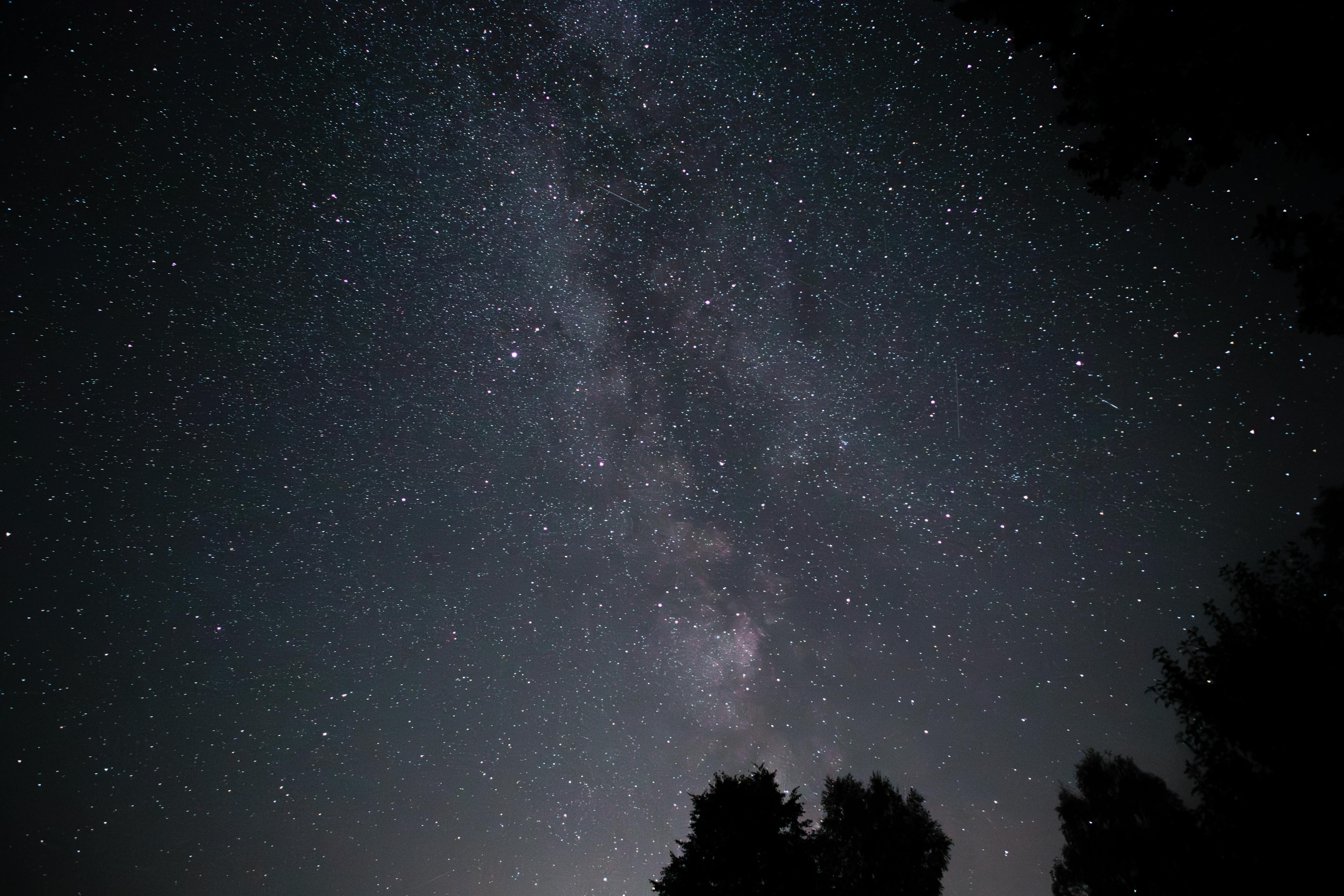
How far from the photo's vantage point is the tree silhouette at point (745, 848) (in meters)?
11.0

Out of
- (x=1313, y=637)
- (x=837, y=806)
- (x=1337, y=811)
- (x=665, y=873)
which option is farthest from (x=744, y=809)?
(x=1313, y=637)

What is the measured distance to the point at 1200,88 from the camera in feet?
14.8

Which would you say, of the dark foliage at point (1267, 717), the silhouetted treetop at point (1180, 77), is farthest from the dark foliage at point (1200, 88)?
the dark foliage at point (1267, 717)

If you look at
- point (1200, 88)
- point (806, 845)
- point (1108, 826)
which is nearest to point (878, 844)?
point (806, 845)

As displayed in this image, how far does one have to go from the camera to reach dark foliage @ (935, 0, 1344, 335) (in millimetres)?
3891

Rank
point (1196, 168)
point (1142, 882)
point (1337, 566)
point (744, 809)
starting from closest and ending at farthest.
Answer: point (1196, 168), point (1337, 566), point (744, 809), point (1142, 882)

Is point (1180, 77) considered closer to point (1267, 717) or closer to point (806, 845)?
point (1267, 717)

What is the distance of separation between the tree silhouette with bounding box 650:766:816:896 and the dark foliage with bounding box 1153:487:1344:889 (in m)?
8.10

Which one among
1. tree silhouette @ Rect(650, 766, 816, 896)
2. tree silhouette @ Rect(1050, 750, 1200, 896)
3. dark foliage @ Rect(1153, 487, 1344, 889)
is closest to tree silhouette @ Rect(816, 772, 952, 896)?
tree silhouette @ Rect(650, 766, 816, 896)

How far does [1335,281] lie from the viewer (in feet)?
14.3

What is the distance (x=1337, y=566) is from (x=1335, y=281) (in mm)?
11579

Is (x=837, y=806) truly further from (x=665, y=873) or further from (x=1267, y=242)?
(x=1267, y=242)

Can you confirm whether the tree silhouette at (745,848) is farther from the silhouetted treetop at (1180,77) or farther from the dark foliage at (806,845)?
the silhouetted treetop at (1180,77)

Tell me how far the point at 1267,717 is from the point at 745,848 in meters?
10.6
